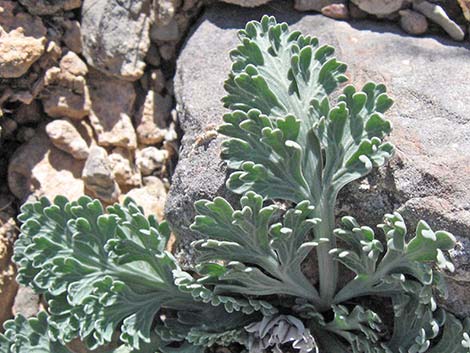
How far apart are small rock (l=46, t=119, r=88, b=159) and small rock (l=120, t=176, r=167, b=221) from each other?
0.29 m

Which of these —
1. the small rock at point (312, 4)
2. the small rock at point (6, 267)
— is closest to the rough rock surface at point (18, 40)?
the small rock at point (6, 267)

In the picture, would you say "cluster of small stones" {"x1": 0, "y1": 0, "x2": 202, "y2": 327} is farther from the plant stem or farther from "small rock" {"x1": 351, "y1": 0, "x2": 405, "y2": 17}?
the plant stem

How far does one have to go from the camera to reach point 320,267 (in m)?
2.57

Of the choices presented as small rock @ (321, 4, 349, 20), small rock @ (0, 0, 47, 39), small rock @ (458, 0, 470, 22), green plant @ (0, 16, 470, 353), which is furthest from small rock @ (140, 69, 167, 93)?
small rock @ (458, 0, 470, 22)

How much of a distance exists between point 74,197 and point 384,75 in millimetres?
1479

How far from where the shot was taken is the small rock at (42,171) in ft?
A: 10.3

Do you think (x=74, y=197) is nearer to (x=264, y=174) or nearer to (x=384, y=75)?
(x=264, y=174)

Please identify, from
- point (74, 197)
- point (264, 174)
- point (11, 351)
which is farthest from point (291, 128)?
point (11, 351)

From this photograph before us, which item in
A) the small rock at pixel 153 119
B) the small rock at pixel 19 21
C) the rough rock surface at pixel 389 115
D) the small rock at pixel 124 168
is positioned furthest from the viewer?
the small rock at pixel 153 119

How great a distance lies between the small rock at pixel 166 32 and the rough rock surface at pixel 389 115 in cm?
15

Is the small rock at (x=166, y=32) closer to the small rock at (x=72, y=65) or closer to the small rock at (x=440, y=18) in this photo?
the small rock at (x=72, y=65)

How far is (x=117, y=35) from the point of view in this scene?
3.20 metres

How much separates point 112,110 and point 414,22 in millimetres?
1454

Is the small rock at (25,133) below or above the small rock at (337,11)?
below
